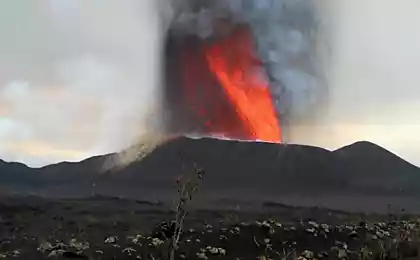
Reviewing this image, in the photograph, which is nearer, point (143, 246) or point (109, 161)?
point (143, 246)

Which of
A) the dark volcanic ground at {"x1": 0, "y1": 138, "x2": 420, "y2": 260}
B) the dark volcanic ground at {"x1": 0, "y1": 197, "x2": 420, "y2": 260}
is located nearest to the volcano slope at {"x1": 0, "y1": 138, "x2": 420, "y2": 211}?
the dark volcanic ground at {"x1": 0, "y1": 138, "x2": 420, "y2": 260}

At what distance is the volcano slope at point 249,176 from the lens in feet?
186

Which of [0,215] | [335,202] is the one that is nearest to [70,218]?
[0,215]

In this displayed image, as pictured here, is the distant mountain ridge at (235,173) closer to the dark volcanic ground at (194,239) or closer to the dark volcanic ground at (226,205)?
the dark volcanic ground at (226,205)

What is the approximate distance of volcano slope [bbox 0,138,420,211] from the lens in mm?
56781

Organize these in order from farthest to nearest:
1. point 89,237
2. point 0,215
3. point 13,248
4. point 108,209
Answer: point 108,209 < point 0,215 < point 89,237 < point 13,248

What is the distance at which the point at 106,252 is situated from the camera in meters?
20.5

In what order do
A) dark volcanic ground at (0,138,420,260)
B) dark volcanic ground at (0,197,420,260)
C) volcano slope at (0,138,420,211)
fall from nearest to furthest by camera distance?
dark volcanic ground at (0,197,420,260) → dark volcanic ground at (0,138,420,260) → volcano slope at (0,138,420,211)

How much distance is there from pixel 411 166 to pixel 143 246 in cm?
5932

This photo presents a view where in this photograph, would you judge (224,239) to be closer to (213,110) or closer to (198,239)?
(198,239)

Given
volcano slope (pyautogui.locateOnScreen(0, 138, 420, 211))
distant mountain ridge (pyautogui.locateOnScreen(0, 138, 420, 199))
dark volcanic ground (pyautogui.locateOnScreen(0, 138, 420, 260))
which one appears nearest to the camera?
dark volcanic ground (pyautogui.locateOnScreen(0, 138, 420, 260))

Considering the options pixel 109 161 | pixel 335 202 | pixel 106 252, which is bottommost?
pixel 106 252

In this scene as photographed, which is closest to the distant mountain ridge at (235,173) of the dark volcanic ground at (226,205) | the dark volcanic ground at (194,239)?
the dark volcanic ground at (226,205)

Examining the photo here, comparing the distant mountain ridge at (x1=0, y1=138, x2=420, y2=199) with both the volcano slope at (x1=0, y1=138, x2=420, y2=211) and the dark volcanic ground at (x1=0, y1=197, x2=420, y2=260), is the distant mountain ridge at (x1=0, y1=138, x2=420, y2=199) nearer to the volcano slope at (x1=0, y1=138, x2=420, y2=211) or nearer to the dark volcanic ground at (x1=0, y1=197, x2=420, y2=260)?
the volcano slope at (x1=0, y1=138, x2=420, y2=211)
